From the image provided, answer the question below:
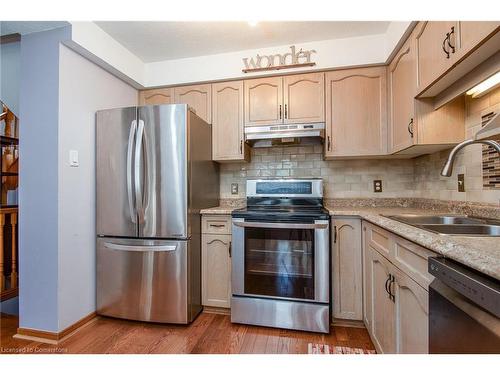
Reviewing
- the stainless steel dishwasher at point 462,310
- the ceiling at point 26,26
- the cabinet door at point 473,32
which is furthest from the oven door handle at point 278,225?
the ceiling at point 26,26

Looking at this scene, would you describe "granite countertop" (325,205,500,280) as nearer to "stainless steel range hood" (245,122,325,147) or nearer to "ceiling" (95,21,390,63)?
"stainless steel range hood" (245,122,325,147)

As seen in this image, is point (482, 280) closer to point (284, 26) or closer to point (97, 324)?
point (284, 26)

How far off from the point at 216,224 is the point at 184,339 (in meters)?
0.85

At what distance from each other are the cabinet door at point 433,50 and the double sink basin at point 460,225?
774mm

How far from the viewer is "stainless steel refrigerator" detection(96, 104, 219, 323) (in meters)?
1.84

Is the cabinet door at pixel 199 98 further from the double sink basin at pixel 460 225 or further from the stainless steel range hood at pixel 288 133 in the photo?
the double sink basin at pixel 460 225

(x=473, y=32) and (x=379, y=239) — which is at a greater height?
(x=473, y=32)

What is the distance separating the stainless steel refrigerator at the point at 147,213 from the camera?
1.84 meters

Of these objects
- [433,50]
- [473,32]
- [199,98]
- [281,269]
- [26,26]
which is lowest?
[281,269]

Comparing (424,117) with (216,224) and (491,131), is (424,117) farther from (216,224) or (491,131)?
(216,224)

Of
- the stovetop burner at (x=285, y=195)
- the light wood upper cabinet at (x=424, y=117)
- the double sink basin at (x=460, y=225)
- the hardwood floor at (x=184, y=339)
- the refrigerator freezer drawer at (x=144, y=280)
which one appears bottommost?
the hardwood floor at (x=184, y=339)

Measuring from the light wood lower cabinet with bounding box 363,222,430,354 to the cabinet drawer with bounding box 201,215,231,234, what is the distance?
3.48 feet

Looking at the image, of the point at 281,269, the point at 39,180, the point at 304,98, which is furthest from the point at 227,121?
the point at 39,180

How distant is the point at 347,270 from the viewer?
72.9 inches
